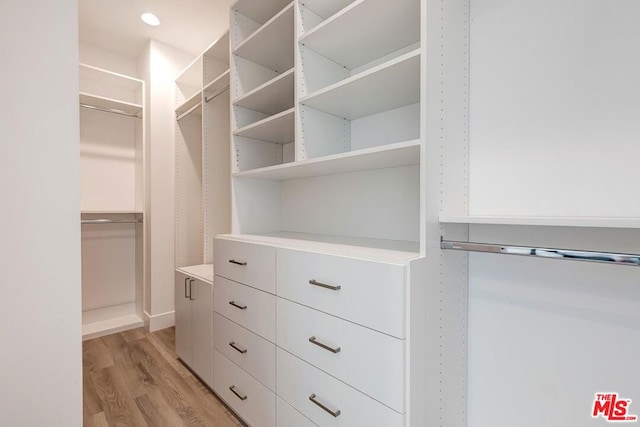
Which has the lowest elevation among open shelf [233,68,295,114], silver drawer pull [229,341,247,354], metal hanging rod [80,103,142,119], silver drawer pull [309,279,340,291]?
silver drawer pull [229,341,247,354]

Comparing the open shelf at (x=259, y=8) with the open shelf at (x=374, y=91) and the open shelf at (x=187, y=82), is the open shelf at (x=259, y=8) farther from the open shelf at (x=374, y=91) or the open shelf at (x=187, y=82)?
the open shelf at (x=187, y=82)

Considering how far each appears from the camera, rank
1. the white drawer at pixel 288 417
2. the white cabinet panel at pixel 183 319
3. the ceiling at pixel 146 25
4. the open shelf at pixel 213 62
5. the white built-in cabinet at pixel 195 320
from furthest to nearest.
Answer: the open shelf at pixel 213 62 < the ceiling at pixel 146 25 < the white cabinet panel at pixel 183 319 < the white built-in cabinet at pixel 195 320 < the white drawer at pixel 288 417

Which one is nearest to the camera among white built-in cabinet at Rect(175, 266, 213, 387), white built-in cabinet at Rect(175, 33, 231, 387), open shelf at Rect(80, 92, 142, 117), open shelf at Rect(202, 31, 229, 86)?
white built-in cabinet at Rect(175, 266, 213, 387)

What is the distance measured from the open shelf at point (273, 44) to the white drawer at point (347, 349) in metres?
1.47

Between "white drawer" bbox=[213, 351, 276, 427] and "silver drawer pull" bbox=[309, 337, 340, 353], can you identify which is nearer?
"silver drawer pull" bbox=[309, 337, 340, 353]

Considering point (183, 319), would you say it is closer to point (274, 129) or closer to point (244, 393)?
point (244, 393)

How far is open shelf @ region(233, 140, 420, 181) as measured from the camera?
1100 mm

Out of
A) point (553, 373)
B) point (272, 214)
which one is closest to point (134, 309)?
point (272, 214)

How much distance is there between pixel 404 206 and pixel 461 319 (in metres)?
0.55

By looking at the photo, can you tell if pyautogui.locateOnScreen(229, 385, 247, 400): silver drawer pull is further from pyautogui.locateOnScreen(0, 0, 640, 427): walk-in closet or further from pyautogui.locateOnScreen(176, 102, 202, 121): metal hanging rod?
pyautogui.locateOnScreen(176, 102, 202, 121): metal hanging rod

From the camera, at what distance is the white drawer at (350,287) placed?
3.10ft

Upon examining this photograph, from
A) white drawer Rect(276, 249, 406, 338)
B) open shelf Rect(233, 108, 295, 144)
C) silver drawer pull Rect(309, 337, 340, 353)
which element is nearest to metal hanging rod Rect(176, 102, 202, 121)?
open shelf Rect(233, 108, 295, 144)

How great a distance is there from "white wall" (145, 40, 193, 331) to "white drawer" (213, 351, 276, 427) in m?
1.42

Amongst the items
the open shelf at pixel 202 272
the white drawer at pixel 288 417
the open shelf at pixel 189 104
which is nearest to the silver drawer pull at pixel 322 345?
the white drawer at pixel 288 417
